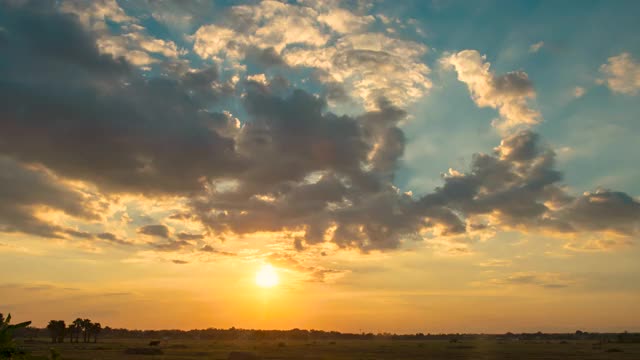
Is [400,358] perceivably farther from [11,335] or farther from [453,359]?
[11,335]

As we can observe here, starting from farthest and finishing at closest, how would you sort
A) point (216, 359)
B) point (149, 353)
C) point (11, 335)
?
point (149, 353) → point (216, 359) → point (11, 335)

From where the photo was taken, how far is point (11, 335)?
734 cm

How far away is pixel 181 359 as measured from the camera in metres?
106

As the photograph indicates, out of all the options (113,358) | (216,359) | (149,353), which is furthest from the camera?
(149,353)

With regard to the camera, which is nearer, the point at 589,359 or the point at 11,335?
the point at 11,335

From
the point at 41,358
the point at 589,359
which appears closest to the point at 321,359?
the point at 589,359

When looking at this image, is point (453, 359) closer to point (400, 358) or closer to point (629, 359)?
point (400, 358)

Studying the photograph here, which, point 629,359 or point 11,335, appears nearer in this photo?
point 11,335

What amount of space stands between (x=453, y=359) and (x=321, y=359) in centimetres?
2831

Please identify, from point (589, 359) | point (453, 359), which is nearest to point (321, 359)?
point (453, 359)

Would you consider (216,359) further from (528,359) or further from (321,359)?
(528,359)

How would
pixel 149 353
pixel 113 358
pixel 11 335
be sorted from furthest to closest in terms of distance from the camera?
pixel 149 353, pixel 113 358, pixel 11 335

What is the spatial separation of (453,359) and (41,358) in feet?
374

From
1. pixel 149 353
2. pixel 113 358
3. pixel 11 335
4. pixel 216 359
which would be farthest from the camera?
pixel 149 353
